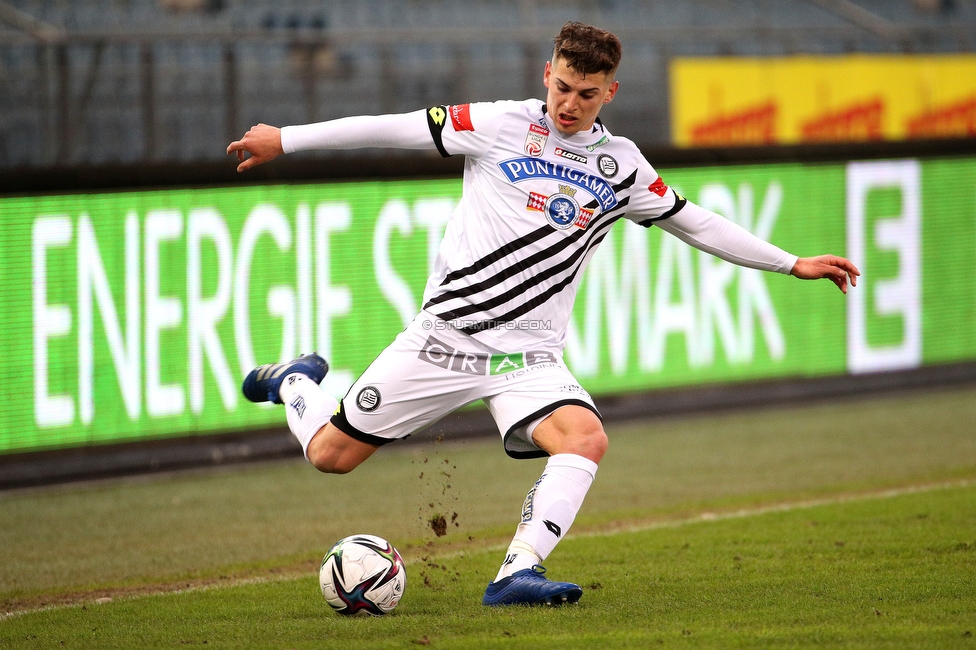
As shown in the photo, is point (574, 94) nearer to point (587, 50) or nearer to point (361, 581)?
point (587, 50)

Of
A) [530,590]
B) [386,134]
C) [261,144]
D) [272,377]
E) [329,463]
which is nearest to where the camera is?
[530,590]

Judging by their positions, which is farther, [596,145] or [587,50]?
[596,145]

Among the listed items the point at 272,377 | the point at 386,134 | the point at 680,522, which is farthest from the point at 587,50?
the point at 680,522

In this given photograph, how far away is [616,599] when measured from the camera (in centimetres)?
524

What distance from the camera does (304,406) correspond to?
5.45 m

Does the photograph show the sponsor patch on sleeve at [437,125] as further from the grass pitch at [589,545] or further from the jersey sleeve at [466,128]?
the grass pitch at [589,545]

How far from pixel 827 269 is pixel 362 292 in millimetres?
4599

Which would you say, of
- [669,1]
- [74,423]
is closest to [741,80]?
[669,1]

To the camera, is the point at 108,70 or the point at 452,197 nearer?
the point at 452,197

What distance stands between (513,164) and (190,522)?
10.7 feet

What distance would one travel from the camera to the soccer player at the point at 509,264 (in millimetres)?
5023

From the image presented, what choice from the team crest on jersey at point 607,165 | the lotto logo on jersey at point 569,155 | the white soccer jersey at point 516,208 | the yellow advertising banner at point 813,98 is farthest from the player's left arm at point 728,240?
the yellow advertising banner at point 813,98

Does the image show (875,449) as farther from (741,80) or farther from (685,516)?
(741,80)

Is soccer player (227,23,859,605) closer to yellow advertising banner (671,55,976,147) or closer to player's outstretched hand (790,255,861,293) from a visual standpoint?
player's outstretched hand (790,255,861,293)
